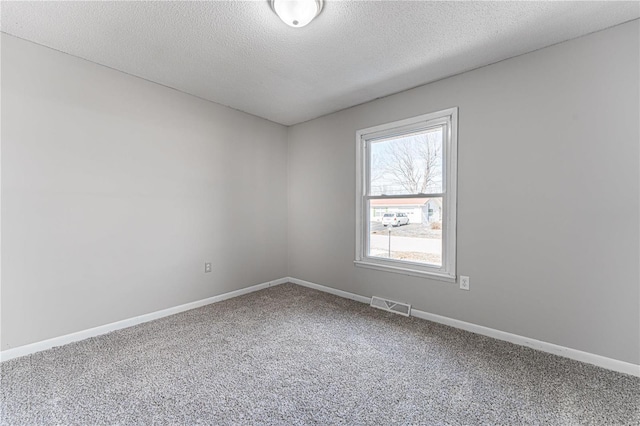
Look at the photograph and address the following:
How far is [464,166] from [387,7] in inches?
59.2

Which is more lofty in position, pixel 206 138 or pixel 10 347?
pixel 206 138

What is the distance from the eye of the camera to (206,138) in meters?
3.22

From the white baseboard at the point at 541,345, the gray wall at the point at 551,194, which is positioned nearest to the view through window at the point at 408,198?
the gray wall at the point at 551,194

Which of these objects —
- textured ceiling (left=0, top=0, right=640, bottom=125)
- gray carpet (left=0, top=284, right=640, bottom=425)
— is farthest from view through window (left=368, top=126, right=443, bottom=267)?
gray carpet (left=0, top=284, right=640, bottom=425)

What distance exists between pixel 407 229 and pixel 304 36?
2.08m

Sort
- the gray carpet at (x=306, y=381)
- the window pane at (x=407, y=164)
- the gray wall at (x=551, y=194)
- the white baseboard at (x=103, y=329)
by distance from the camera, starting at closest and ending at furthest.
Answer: the gray carpet at (x=306, y=381), the gray wall at (x=551, y=194), the white baseboard at (x=103, y=329), the window pane at (x=407, y=164)

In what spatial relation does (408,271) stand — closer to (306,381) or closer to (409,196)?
(409,196)

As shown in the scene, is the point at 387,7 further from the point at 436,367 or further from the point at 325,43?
the point at 436,367

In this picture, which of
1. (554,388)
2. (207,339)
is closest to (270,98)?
(207,339)

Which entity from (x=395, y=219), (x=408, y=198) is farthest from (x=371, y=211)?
(x=408, y=198)

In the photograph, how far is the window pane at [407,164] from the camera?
2.81 metres

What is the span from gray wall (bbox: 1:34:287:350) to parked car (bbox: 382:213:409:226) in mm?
1786

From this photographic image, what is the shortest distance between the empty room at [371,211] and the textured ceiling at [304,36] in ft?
0.06

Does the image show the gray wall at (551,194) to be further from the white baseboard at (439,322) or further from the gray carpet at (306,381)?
the gray carpet at (306,381)
